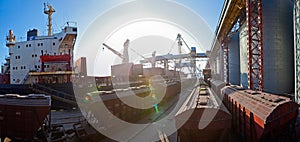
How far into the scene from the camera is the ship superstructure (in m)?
24.7

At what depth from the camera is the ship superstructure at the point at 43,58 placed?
24.7m

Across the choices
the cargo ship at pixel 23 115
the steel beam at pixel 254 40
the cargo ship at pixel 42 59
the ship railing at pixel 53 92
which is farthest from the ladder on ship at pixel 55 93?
the steel beam at pixel 254 40

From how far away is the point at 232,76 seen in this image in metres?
31.0

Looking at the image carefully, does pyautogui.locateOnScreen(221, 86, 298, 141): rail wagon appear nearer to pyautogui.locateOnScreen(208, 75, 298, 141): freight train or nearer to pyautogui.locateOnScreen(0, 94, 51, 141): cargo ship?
pyautogui.locateOnScreen(208, 75, 298, 141): freight train

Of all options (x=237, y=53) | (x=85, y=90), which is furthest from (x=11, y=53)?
(x=237, y=53)

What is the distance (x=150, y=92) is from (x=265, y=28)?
37.1 ft

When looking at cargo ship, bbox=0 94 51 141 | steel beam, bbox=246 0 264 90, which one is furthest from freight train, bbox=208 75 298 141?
steel beam, bbox=246 0 264 90

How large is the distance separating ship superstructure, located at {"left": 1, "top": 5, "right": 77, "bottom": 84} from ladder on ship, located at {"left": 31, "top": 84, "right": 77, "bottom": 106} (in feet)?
16.4

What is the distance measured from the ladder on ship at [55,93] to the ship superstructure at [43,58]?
4992 millimetres

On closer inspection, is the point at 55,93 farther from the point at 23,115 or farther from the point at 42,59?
the point at 23,115

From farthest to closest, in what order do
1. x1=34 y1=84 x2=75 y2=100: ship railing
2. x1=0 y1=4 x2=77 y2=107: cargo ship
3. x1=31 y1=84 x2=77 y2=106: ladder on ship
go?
x1=0 y1=4 x2=77 y2=107: cargo ship → x1=34 y1=84 x2=75 y2=100: ship railing → x1=31 y1=84 x2=77 y2=106: ladder on ship

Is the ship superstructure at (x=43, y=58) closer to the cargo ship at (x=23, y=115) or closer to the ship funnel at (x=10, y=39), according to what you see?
the ship funnel at (x=10, y=39)

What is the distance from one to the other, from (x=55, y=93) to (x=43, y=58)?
6692 mm

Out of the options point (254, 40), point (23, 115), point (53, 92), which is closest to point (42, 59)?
Answer: point (53, 92)
